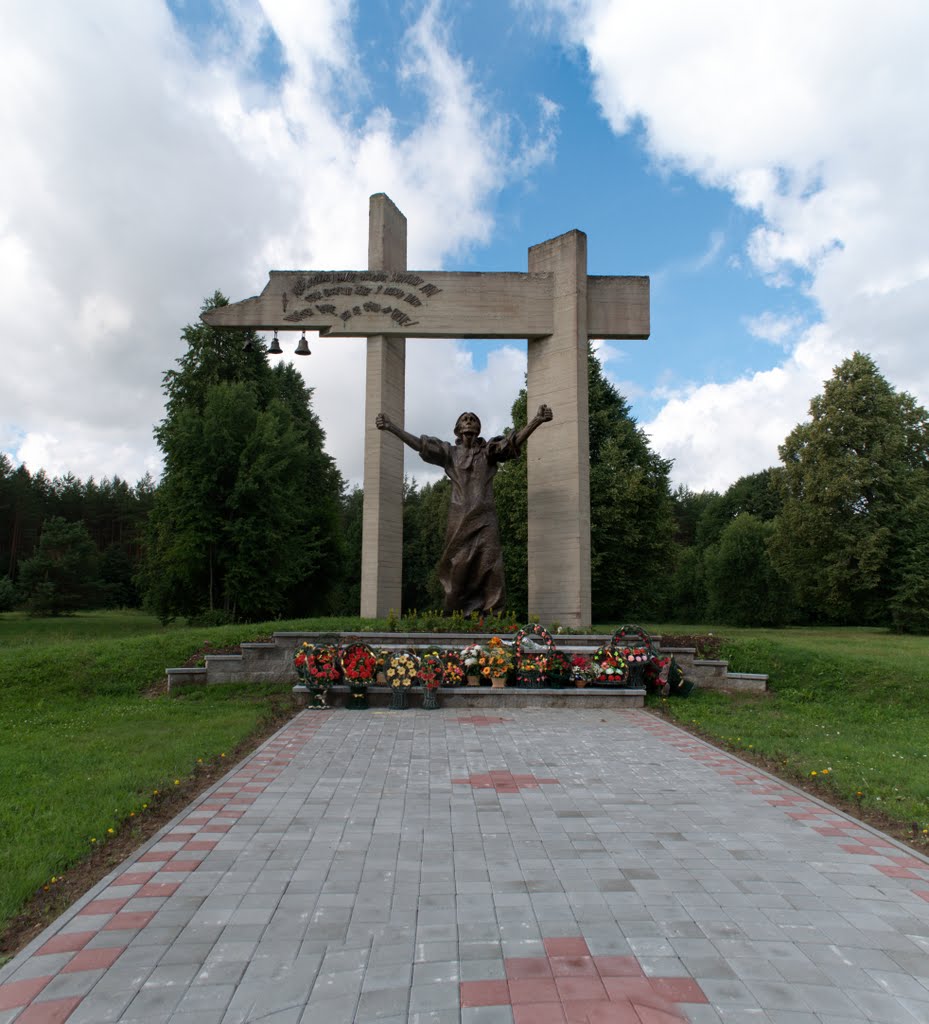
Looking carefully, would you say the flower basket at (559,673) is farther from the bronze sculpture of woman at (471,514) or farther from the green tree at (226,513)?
the green tree at (226,513)

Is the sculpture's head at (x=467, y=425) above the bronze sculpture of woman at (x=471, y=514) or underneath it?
above

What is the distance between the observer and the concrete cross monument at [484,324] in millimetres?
12695

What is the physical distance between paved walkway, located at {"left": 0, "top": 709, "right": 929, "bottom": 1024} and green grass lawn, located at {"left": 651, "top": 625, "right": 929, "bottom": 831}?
0.67 meters

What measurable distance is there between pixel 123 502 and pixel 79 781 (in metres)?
46.4

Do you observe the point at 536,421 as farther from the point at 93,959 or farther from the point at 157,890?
the point at 93,959

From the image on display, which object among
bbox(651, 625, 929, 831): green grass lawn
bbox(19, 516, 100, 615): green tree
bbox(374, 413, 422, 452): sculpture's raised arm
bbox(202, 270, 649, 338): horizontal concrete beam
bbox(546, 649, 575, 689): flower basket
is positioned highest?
bbox(202, 270, 649, 338): horizontal concrete beam

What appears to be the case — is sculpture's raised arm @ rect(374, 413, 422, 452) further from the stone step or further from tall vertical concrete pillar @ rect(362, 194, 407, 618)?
the stone step

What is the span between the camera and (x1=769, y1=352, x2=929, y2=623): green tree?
86.5 feet

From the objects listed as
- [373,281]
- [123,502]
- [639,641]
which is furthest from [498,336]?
[123,502]

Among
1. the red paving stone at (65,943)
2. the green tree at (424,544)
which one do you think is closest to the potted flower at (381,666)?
the red paving stone at (65,943)

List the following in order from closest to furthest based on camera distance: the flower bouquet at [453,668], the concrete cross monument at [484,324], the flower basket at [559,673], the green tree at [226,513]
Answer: the flower bouquet at [453,668] → the flower basket at [559,673] → the concrete cross monument at [484,324] → the green tree at [226,513]

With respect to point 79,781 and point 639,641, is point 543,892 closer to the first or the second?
point 79,781

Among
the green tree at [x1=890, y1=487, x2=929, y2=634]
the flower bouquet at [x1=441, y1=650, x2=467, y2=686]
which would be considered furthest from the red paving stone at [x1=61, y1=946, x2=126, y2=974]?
the green tree at [x1=890, y1=487, x2=929, y2=634]

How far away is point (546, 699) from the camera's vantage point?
903 cm
